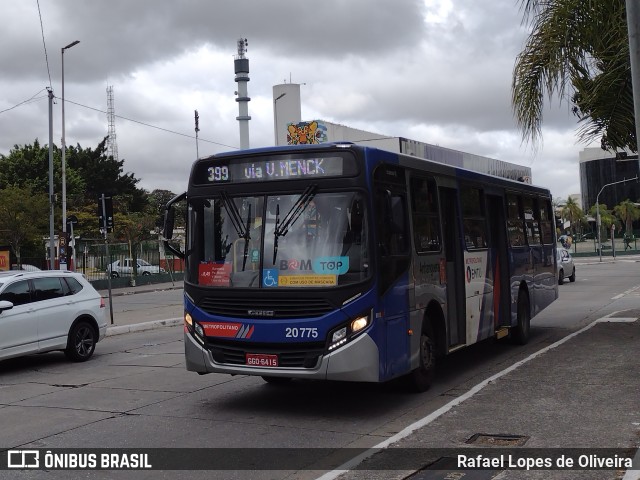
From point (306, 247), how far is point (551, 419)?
3.12 meters

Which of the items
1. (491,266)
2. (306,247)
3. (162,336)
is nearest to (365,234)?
(306,247)

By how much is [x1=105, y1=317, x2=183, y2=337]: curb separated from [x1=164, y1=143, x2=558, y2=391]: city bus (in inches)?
371

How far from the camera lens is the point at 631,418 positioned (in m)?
7.65

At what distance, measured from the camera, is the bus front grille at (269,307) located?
802 centimetres

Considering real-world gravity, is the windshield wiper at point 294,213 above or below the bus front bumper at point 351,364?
above

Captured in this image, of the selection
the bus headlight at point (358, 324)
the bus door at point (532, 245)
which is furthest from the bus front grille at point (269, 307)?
the bus door at point (532, 245)

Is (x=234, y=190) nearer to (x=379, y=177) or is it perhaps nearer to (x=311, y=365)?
(x=379, y=177)

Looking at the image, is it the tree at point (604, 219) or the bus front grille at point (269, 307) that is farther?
the tree at point (604, 219)

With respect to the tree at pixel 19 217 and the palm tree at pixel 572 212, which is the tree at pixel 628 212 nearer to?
the palm tree at pixel 572 212

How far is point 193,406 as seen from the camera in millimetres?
9031

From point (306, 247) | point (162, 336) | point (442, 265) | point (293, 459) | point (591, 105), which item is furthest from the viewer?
point (162, 336)

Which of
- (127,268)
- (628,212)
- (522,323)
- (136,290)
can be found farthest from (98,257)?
(628,212)

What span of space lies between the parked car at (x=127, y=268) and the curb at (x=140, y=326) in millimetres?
22459

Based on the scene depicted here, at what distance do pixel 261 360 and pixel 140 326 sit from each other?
38.5ft
